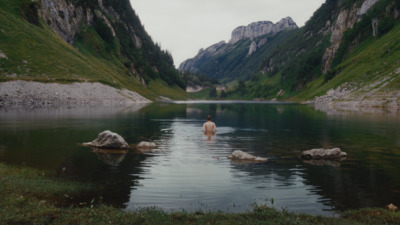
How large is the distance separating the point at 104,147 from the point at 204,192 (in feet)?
58.8

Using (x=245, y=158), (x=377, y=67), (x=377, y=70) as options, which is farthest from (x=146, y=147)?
(x=377, y=67)

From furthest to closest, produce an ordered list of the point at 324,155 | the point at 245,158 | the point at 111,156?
the point at 111,156
the point at 324,155
the point at 245,158

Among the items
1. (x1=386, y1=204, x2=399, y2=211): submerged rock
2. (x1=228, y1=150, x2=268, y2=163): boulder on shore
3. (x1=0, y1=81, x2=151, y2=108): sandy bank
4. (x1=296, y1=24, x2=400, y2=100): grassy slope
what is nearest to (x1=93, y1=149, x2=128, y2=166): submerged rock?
(x1=228, y1=150, x2=268, y2=163): boulder on shore

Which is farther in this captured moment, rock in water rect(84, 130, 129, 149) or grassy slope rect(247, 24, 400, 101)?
grassy slope rect(247, 24, 400, 101)

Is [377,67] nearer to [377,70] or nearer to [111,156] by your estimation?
[377,70]

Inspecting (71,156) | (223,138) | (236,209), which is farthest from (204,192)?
(223,138)

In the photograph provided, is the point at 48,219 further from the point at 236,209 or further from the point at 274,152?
the point at 274,152

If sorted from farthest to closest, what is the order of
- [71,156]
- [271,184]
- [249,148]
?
[249,148], [71,156], [271,184]

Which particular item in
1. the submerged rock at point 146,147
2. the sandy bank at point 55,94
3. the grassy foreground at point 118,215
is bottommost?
the grassy foreground at point 118,215

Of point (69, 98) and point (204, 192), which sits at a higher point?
point (69, 98)

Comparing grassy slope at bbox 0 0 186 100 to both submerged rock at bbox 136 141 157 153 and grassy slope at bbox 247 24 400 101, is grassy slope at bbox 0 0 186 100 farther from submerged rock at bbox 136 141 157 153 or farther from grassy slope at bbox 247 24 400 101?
grassy slope at bbox 247 24 400 101

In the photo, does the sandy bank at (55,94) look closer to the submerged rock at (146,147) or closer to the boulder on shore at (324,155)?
the submerged rock at (146,147)

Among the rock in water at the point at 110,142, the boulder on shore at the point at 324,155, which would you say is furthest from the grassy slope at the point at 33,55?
the boulder on shore at the point at 324,155

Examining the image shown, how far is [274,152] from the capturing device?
3303cm
